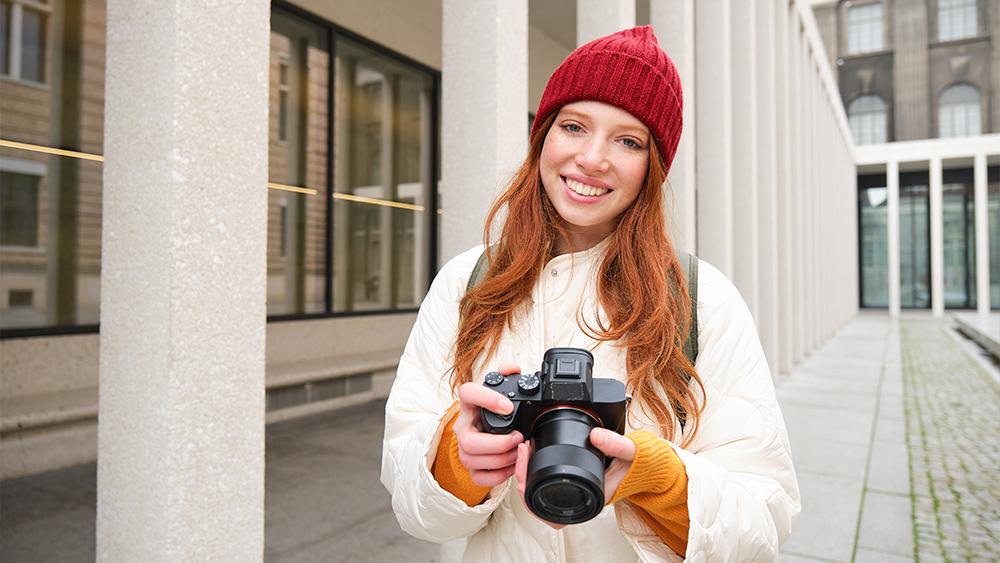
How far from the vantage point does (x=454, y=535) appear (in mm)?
1396

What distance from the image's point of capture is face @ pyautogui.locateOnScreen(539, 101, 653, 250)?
1454mm

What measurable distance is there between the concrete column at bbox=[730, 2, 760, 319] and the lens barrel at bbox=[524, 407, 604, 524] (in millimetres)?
7572

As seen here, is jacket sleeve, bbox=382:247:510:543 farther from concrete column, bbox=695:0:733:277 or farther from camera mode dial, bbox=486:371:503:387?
concrete column, bbox=695:0:733:277

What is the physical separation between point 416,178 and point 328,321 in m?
2.58

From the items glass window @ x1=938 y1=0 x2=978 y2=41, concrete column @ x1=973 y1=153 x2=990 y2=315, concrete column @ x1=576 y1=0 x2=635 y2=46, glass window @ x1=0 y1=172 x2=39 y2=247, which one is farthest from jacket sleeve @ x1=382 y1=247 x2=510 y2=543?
glass window @ x1=938 y1=0 x2=978 y2=41

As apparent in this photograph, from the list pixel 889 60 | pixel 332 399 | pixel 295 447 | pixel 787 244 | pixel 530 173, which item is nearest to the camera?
pixel 530 173

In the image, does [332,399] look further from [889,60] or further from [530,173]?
[889,60]

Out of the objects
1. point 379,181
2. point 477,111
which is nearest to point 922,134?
point 379,181

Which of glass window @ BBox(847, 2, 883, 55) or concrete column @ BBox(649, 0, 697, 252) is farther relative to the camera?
glass window @ BBox(847, 2, 883, 55)

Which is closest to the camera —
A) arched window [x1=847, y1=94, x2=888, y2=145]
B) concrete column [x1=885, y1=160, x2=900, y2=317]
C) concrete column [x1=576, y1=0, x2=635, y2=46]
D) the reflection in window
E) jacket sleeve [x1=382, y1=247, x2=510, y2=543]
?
jacket sleeve [x1=382, y1=247, x2=510, y2=543]

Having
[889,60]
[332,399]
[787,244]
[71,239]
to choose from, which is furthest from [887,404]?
[889,60]

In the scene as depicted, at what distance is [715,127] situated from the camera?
703 cm

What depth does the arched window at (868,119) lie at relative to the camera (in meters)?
31.7

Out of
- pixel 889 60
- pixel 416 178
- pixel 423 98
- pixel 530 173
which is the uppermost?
pixel 889 60
